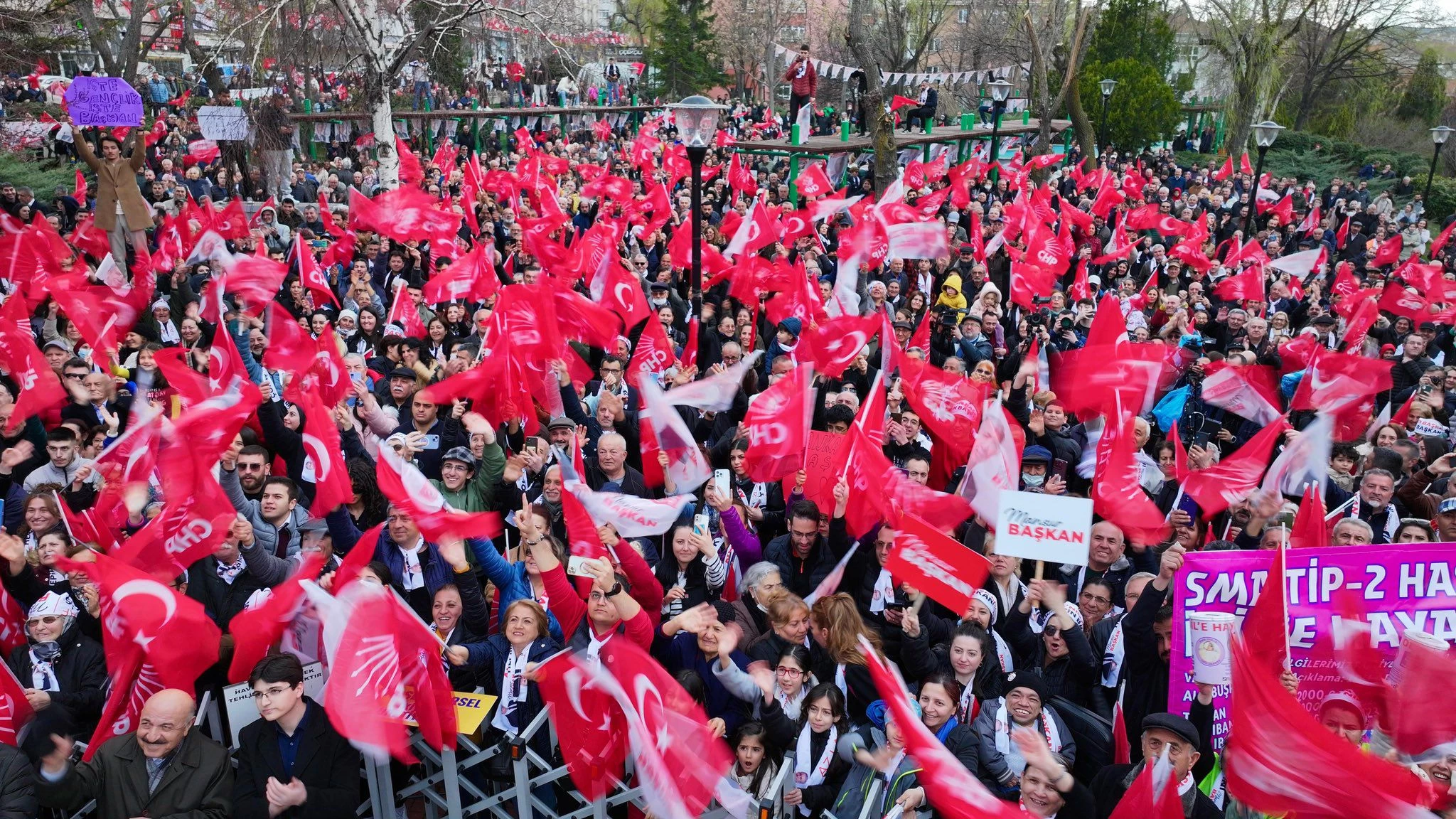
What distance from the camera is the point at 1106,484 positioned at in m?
6.46

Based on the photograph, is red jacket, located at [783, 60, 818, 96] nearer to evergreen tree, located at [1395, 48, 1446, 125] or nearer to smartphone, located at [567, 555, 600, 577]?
evergreen tree, located at [1395, 48, 1446, 125]

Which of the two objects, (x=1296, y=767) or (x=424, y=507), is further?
(x=424, y=507)

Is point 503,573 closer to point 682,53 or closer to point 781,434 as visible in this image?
point 781,434

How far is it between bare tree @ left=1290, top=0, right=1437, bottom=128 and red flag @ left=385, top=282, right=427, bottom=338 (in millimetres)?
40876

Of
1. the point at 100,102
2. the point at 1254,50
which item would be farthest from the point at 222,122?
the point at 1254,50

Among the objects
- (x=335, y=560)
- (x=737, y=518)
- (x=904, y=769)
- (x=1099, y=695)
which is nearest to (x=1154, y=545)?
(x=1099, y=695)

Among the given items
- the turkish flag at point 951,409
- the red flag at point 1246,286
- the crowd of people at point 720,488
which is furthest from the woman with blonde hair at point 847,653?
the red flag at point 1246,286

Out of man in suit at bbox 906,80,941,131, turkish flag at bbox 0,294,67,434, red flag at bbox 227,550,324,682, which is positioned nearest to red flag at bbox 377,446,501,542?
red flag at bbox 227,550,324,682

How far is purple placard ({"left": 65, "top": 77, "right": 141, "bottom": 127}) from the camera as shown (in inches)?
538

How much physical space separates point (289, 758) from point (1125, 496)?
15.0ft

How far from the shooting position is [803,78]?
30.4 metres

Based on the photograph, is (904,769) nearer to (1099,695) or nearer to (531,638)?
(1099,695)

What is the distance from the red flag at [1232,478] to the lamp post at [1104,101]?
23772 mm

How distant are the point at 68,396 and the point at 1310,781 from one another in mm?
8066
